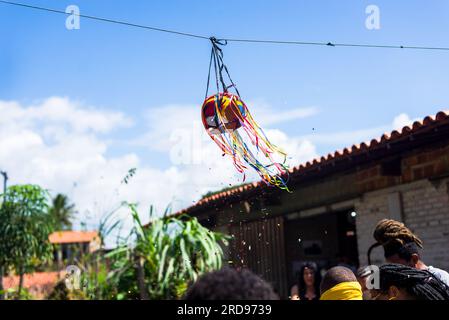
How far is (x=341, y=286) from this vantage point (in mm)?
3027

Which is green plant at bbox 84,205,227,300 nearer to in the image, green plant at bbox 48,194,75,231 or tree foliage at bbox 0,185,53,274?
tree foliage at bbox 0,185,53,274

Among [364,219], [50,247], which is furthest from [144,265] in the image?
[50,247]

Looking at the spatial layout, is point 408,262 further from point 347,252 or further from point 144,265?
point 347,252

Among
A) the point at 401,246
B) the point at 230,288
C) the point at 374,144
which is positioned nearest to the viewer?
the point at 230,288

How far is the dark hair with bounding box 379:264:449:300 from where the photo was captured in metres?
2.40

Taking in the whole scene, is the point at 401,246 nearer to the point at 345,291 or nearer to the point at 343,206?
the point at 345,291

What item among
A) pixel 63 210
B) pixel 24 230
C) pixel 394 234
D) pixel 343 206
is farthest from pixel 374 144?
pixel 63 210

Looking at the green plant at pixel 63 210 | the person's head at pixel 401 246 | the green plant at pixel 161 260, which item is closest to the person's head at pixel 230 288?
the person's head at pixel 401 246

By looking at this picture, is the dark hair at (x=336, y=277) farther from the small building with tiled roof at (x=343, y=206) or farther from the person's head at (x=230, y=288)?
the small building with tiled roof at (x=343, y=206)

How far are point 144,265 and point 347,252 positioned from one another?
13.2 feet

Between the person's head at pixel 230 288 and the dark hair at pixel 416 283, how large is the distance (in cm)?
115

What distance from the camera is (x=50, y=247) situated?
14016 millimetres

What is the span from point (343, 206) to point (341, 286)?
487 cm

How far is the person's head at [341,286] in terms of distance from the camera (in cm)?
302
